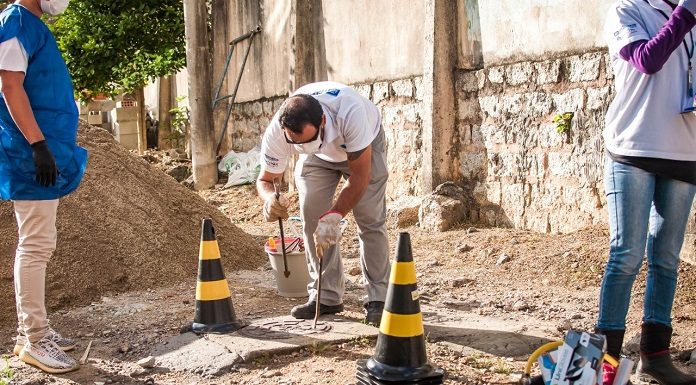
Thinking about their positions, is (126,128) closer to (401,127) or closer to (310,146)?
(401,127)

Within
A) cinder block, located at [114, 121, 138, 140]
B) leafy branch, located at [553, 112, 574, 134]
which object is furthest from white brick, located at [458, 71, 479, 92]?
cinder block, located at [114, 121, 138, 140]

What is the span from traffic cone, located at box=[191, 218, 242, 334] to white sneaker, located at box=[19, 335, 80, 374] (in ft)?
2.38

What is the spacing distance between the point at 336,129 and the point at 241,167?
24.8ft

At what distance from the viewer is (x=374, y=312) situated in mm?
4875

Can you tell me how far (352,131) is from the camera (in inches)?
173

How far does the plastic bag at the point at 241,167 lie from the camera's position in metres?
11.6

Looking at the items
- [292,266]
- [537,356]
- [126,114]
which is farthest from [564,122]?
[126,114]

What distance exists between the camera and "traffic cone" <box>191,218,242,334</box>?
477 centimetres

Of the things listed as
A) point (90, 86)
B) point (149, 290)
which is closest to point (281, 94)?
point (90, 86)

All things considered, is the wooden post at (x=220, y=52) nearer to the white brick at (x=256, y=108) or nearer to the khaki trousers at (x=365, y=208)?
the white brick at (x=256, y=108)

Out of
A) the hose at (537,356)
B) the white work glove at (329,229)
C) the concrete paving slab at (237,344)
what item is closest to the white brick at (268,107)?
the concrete paving slab at (237,344)

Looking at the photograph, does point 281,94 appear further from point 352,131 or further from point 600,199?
point 352,131

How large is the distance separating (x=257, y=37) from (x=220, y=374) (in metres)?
8.71

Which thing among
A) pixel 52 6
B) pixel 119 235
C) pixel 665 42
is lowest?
pixel 119 235
